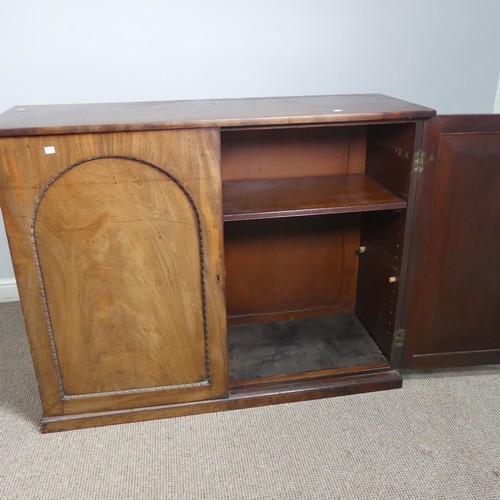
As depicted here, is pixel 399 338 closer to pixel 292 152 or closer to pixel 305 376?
pixel 305 376

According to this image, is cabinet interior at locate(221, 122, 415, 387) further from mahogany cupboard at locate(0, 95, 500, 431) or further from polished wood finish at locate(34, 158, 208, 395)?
polished wood finish at locate(34, 158, 208, 395)

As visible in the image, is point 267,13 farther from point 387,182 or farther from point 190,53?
point 387,182

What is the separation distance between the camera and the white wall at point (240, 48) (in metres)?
1.95

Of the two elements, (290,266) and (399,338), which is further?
(290,266)

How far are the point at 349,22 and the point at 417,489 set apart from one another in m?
1.79

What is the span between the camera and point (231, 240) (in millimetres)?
1984

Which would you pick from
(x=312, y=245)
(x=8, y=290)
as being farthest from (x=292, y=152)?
(x=8, y=290)

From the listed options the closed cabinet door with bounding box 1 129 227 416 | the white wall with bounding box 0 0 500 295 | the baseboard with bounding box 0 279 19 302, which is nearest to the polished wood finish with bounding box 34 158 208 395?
the closed cabinet door with bounding box 1 129 227 416

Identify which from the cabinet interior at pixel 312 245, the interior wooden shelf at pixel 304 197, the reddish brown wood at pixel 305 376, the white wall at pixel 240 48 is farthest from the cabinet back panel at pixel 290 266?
the white wall at pixel 240 48

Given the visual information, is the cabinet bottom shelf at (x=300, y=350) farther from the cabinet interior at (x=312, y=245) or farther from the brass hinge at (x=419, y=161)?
the brass hinge at (x=419, y=161)

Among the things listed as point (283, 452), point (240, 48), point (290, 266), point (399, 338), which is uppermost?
point (240, 48)

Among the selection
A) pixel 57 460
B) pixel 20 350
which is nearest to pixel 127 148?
pixel 57 460

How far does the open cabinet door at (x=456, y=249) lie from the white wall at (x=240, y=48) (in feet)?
2.50

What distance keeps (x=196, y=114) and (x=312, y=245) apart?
827 millimetres
